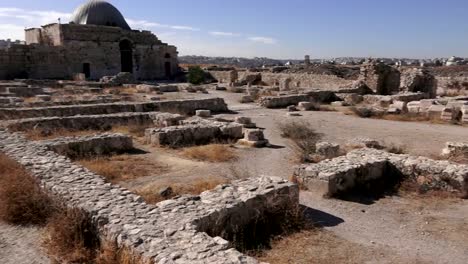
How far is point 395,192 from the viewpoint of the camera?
724 centimetres

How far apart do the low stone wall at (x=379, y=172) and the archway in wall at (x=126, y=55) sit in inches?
1325

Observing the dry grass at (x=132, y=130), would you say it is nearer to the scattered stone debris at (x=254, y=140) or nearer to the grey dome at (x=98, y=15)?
the scattered stone debris at (x=254, y=140)

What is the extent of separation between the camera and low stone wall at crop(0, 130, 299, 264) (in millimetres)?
3914

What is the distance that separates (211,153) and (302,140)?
2.77 metres

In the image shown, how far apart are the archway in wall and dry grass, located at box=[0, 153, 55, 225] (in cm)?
3403

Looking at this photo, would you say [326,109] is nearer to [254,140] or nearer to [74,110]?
[254,140]

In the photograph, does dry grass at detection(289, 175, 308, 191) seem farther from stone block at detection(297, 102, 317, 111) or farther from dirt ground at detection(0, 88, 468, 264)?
stone block at detection(297, 102, 317, 111)

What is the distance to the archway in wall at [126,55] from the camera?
38.3 meters

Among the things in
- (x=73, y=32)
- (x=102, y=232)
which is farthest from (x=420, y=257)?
(x=73, y=32)

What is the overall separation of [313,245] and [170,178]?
3549 mm

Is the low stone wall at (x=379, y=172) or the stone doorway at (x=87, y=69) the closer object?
the low stone wall at (x=379, y=172)

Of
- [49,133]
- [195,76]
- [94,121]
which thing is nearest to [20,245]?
[49,133]

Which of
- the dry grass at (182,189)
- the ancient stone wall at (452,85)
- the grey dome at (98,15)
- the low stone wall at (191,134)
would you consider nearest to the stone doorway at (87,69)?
the grey dome at (98,15)

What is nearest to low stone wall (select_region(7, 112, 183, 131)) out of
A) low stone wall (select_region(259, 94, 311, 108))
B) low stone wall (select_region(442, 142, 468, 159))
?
low stone wall (select_region(259, 94, 311, 108))
